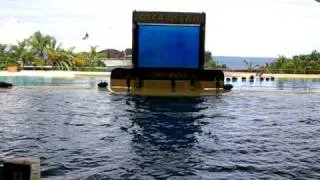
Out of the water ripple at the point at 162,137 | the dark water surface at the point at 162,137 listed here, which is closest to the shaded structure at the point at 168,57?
the dark water surface at the point at 162,137

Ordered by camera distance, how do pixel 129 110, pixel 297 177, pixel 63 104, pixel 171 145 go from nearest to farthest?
pixel 297 177 → pixel 171 145 → pixel 129 110 → pixel 63 104

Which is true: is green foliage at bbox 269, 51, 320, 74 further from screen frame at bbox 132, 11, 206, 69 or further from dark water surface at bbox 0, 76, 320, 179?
dark water surface at bbox 0, 76, 320, 179

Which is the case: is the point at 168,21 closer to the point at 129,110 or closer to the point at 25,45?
the point at 129,110

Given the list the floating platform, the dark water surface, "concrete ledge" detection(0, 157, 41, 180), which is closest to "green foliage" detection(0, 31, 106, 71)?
the floating platform

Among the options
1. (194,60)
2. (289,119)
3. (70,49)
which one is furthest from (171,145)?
(70,49)

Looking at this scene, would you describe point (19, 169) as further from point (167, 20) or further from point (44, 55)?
point (44, 55)

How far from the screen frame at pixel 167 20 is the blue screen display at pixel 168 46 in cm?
21

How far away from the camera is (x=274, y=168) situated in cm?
944

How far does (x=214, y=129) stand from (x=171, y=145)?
326cm

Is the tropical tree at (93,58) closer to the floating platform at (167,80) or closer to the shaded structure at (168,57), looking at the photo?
the shaded structure at (168,57)

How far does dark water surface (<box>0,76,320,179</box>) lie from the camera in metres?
9.23

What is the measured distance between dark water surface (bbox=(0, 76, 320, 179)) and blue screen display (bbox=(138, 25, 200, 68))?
6774mm

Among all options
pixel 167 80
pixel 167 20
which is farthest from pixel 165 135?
pixel 167 20

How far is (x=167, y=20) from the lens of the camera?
3028 centimetres
